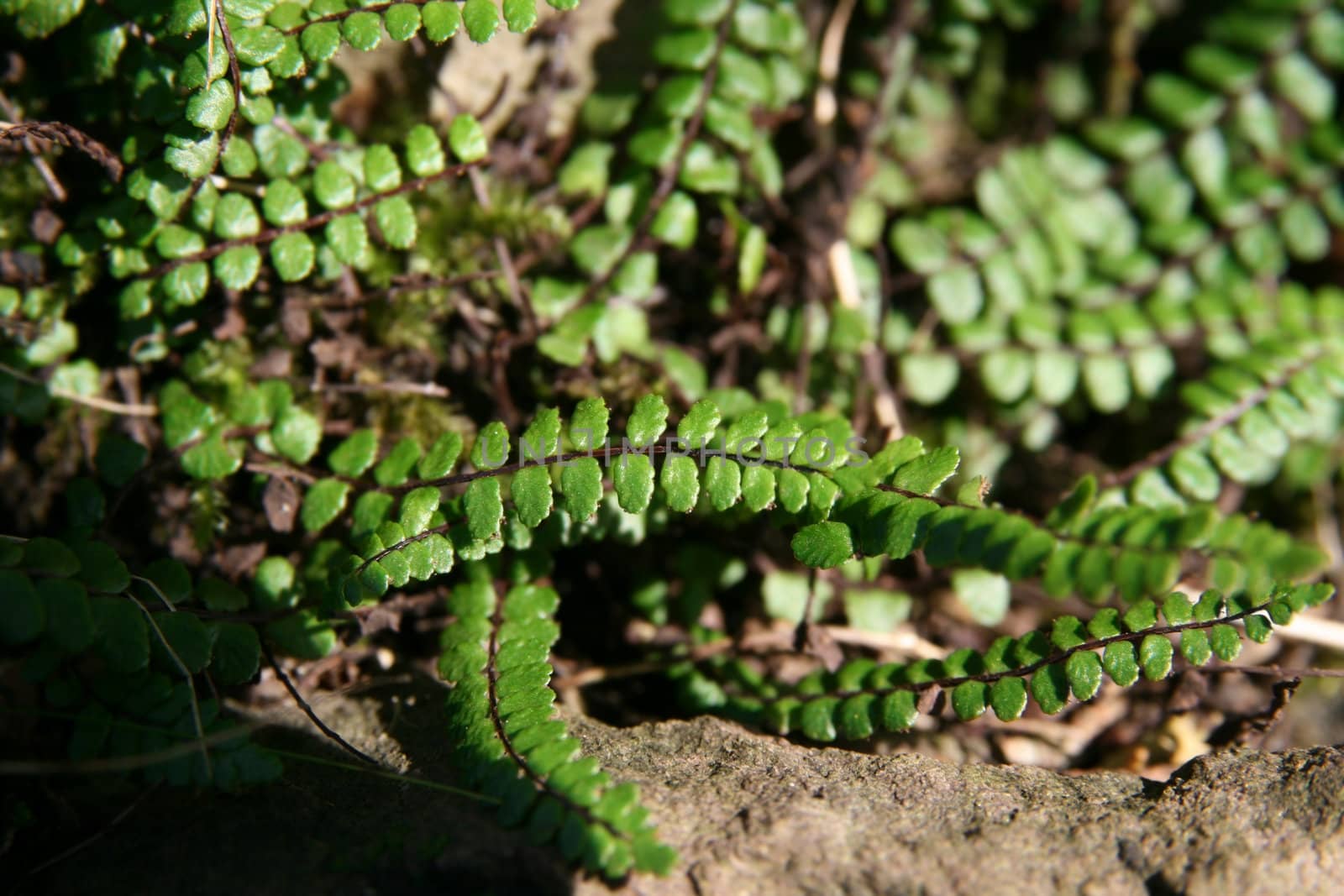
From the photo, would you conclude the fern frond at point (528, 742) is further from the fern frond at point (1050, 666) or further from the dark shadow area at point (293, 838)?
the fern frond at point (1050, 666)

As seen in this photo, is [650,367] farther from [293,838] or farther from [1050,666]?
[293,838]

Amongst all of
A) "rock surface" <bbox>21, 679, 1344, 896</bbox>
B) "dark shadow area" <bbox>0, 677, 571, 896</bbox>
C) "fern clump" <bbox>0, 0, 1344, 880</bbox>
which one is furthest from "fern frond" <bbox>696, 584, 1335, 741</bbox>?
"dark shadow area" <bbox>0, 677, 571, 896</bbox>

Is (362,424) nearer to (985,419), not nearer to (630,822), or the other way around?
(630,822)

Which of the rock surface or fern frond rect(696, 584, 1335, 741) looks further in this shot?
fern frond rect(696, 584, 1335, 741)

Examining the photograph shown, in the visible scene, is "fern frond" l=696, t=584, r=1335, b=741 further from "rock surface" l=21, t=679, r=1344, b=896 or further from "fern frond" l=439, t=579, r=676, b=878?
"fern frond" l=439, t=579, r=676, b=878

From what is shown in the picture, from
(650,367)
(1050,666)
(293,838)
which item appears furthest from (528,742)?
(650,367)

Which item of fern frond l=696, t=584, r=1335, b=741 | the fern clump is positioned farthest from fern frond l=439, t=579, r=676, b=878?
fern frond l=696, t=584, r=1335, b=741

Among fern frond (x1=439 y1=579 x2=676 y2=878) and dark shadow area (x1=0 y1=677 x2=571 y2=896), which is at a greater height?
fern frond (x1=439 y1=579 x2=676 y2=878)
